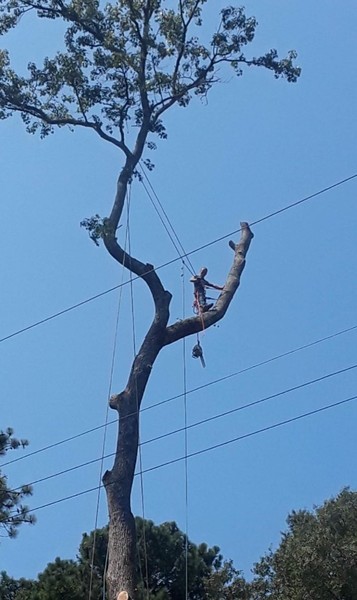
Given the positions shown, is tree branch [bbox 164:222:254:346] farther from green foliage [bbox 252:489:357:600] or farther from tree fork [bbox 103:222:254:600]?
green foliage [bbox 252:489:357:600]

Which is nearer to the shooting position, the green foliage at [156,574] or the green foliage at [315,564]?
the green foliage at [315,564]

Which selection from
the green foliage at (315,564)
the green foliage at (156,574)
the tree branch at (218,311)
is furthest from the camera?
the green foliage at (156,574)

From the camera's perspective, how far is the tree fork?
987 cm

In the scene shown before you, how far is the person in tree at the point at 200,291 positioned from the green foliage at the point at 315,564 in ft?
17.3

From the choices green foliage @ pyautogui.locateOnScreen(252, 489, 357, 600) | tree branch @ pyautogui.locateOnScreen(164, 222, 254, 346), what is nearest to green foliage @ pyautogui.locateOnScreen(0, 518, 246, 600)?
green foliage @ pyautogui.locateOnScreen(252, 489, 357, 600)

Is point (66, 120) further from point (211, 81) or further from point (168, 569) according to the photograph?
point (168, 569)

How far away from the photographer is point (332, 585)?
48.8ft

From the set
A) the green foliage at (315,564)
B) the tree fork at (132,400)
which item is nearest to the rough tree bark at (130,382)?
the tree fork at (132,400)

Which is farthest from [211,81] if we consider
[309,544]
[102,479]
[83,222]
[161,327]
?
[309,544]

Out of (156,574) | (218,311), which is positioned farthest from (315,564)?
(218,311)

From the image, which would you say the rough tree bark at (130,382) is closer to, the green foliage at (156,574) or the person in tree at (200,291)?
the person in tree at (200,291)

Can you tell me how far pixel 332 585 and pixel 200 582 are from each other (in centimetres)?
328

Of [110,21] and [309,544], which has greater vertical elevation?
[110,21]

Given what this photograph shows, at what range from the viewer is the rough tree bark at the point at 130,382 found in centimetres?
991
